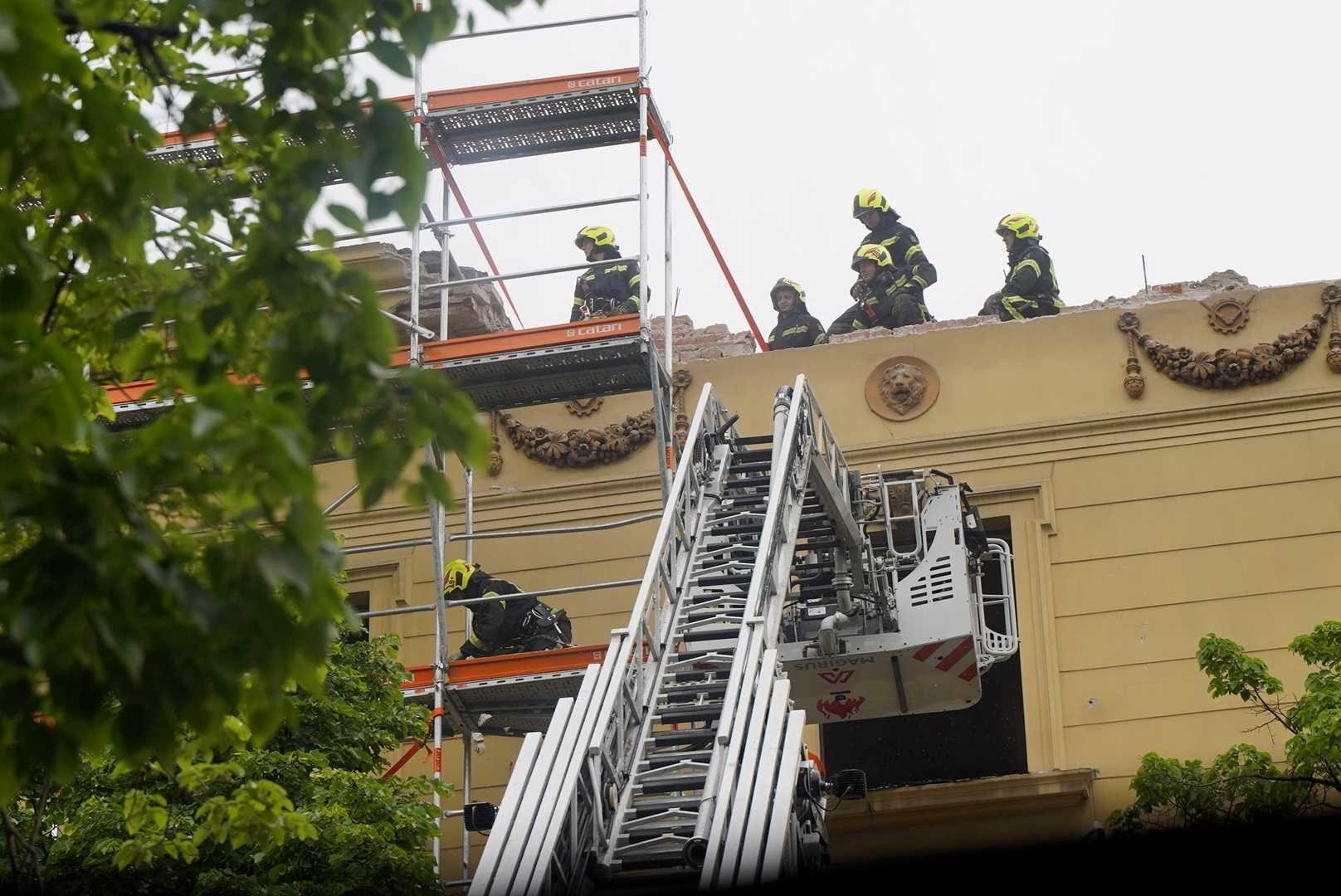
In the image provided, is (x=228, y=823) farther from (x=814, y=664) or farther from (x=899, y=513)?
(x=899, y=513)

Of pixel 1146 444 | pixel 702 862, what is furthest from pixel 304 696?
pixel 1146 444

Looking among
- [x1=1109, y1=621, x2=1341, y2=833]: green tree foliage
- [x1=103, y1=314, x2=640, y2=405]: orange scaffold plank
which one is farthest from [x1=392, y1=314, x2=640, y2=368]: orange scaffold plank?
[x1=1109, y1=621, x2=1341, y2=833]: green tree foliage

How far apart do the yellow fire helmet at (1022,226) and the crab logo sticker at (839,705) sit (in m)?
6.12

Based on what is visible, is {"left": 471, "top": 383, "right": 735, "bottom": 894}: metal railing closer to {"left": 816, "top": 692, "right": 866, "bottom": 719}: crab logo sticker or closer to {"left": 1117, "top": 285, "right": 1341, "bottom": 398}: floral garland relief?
{"left": 816, "top": 692, "right": 866, "bottom": 719}: crab logo sticker

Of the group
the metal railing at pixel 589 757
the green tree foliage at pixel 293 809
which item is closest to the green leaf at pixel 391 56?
the metal railing at pixel 589 757

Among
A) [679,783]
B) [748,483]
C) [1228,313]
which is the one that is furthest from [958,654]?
[1228,313]

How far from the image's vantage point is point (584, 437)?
56.7 feet

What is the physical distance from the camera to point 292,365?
16.7 ft

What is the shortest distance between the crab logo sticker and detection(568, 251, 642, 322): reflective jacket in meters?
5.10

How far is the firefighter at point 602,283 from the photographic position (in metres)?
18.2

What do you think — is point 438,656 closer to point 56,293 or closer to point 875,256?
point 875,256

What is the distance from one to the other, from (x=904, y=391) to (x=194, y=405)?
12.6 m

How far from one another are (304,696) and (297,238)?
669cm

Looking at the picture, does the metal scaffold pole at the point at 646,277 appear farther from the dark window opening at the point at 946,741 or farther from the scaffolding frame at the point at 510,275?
the dark window opening at the point at 946,741
